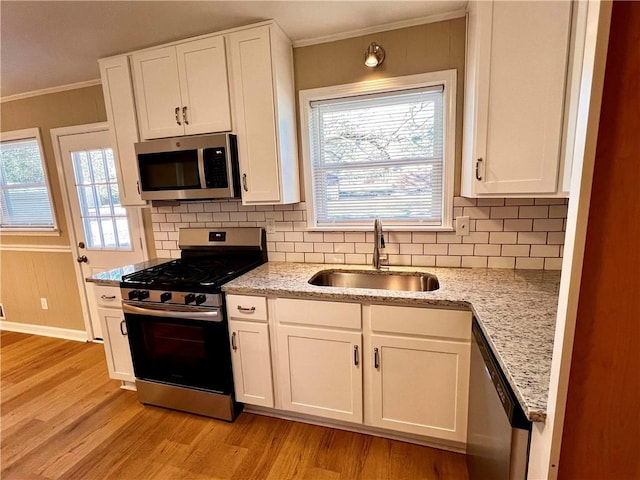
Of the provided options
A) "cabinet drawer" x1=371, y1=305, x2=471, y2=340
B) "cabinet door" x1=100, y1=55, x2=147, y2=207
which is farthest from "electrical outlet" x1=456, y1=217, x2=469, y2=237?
"cabinet door" x1=100, y1=55, x2=147, y2=207

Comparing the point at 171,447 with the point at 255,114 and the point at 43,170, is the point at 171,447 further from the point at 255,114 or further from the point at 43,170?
the point at 43,170

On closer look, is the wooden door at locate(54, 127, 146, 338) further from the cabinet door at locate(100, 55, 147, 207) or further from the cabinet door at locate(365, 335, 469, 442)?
the cabinet door at locate(365, 335, 469, 442)

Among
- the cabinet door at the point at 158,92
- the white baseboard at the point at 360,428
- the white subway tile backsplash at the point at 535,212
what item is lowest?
the white baseboard at the point at 360,428

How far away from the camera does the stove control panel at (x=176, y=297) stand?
71.9 inches

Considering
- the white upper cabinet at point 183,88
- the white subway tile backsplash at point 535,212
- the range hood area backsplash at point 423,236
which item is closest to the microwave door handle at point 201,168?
the white upper cabinet at point 183,88

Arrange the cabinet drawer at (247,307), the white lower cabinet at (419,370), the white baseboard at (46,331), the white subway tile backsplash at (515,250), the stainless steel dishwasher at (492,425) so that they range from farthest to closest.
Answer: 1. the white baseboard at (46,331)
2. the white subway tile backsplash at (515,250)
3. the cabinet drawer at (247,307)
4. the white lower cabinet at (419,370)
5. the stainless steel dishwasher at (492,425)

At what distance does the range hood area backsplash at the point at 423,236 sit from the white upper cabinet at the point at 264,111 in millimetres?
317

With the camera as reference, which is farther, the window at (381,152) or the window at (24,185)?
the window at (24,185)

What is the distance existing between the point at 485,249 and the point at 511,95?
907 millimetres

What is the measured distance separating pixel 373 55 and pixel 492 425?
196 cm

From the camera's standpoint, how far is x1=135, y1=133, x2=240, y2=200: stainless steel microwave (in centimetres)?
198

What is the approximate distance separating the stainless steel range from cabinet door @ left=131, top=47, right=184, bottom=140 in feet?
3.20

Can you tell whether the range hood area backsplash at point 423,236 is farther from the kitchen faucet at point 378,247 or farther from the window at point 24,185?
the window at point 24,185

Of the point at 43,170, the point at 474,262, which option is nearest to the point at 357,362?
the point at 474,262
